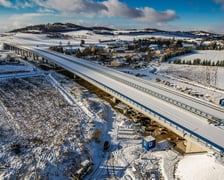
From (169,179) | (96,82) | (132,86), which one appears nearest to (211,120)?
(169,179)

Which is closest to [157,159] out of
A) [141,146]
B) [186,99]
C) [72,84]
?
[141,146]

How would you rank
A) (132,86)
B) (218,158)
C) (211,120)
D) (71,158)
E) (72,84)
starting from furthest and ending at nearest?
(72,84)
(132,86)
(211,120)
(71,158)
(218,158)

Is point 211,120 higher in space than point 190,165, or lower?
higher

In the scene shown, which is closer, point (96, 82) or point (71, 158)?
point (71, 158)

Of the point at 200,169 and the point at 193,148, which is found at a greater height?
the point at 193,148

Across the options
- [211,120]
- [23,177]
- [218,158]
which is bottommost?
[23,177]

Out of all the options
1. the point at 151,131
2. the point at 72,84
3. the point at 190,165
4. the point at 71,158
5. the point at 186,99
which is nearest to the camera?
the point at 190,165

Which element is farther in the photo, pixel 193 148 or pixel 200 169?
pixel 193 148

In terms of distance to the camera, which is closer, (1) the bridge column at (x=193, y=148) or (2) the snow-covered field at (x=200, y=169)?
(2) the snow-covered field at (x=200, y=169)

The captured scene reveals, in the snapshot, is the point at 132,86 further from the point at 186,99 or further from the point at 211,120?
the point at 211,120

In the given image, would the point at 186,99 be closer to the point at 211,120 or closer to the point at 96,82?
the point at 211,120

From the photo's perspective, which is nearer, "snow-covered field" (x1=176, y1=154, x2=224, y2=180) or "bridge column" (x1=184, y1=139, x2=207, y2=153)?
"snow-covered field" (x1=176, y1=154, x2=224, y2=180)
